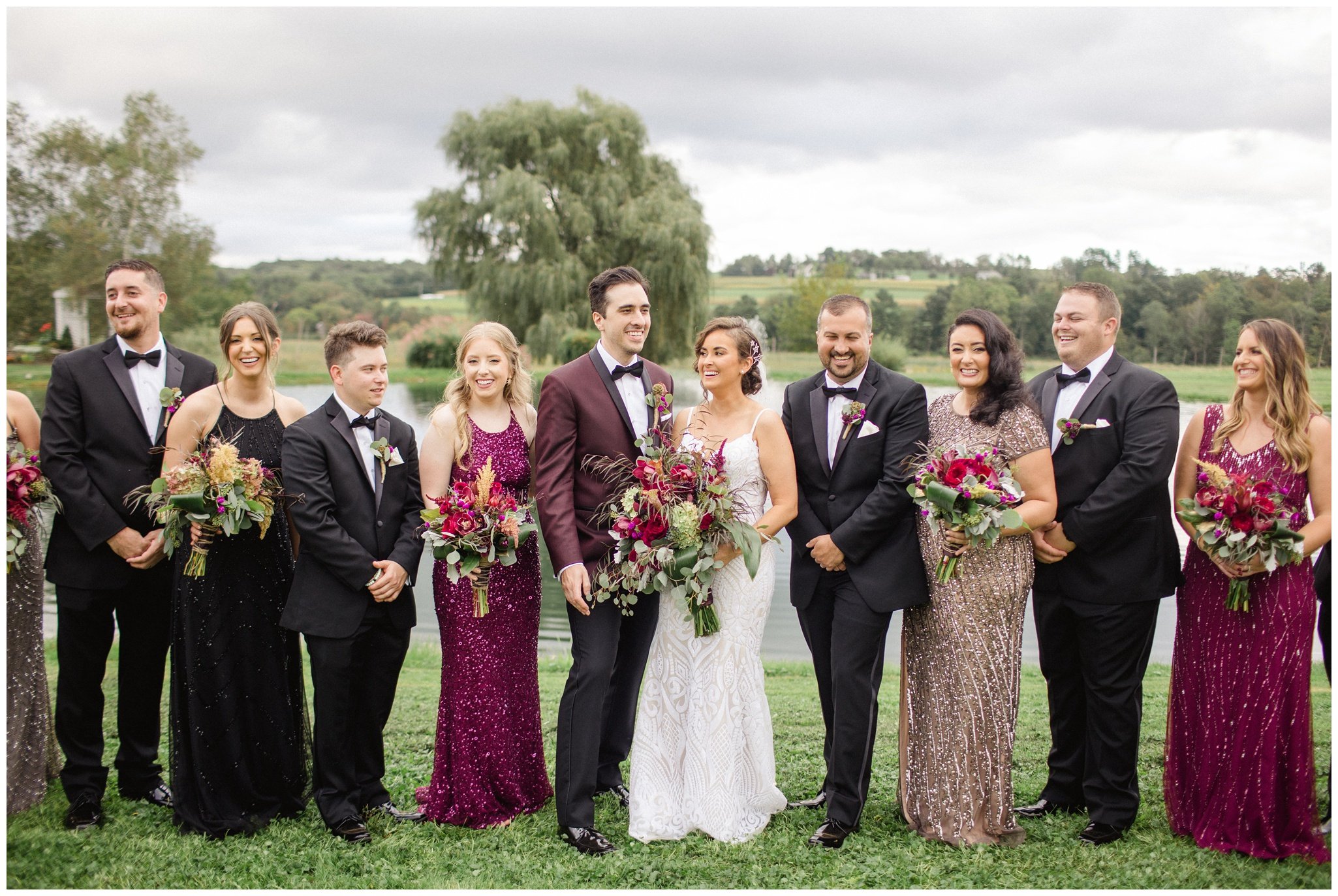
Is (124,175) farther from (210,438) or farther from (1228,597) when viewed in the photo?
(1228,597)

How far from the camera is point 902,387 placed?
14.5ft

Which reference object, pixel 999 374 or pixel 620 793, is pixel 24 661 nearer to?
pixel 620 793

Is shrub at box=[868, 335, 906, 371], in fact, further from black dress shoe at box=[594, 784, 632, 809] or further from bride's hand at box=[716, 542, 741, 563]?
bride's hand at box=[716, 542, 741, 563]

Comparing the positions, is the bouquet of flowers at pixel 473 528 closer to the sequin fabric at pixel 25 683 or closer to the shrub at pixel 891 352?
the sequin fabric at pixel 25 683

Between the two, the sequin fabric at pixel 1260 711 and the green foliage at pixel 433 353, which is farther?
the green foliage at pixel 433 353

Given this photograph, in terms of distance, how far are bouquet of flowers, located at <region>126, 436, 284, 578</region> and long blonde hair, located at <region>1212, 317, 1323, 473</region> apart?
165 inches

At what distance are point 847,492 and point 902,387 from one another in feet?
1.71

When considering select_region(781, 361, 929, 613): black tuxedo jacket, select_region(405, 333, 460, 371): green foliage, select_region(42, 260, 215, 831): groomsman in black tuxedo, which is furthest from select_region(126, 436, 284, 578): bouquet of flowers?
select_region(405, 333, 460, 371): green foliage

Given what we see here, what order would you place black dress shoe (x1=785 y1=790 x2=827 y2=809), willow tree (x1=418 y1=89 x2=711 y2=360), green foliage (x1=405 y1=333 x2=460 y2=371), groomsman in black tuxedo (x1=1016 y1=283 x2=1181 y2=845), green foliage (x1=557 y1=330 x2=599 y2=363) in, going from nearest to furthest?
groomsman in black tuxedo (x1=1016 y1=283 x2=1181 y2=845) → black dress shoe (x1=785 y1=790 x2=827 y2=809) → green foliage (x1=557 y1=330 x2=599 y2=363) → willow tree (x1=418 y1=89 x2=711 y2=360) → green foliage (x1=405 y1=333 x2=460 y2=371)

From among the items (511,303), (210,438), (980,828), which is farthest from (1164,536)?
(511,303)

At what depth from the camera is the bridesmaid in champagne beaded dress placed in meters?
4.65

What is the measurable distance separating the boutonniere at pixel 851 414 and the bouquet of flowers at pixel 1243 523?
1.43 meters

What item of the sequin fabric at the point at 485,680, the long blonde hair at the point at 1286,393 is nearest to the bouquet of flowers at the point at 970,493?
the long blonde hair at the point at 1286,393

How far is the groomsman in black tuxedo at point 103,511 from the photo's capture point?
457 cm
